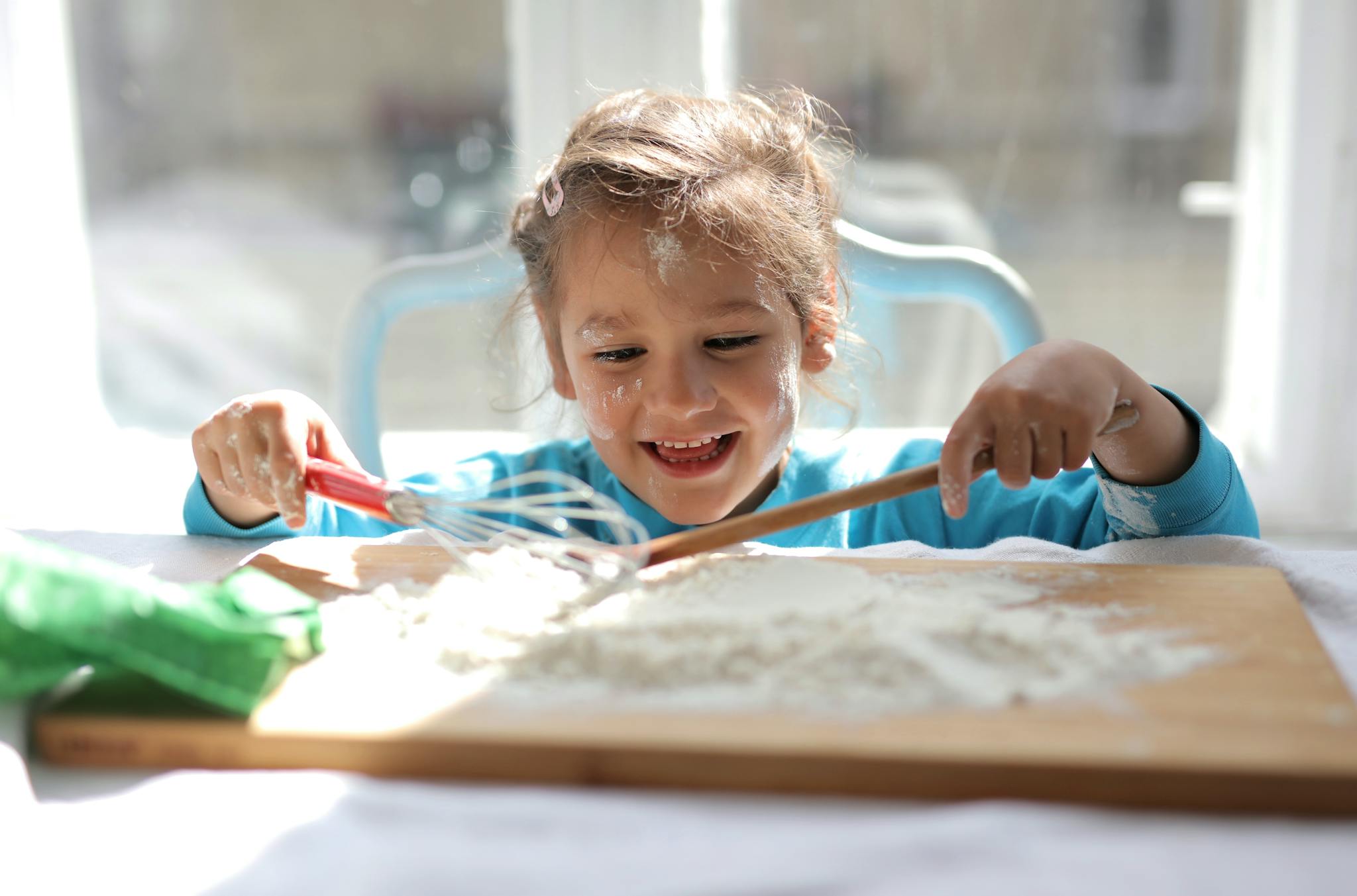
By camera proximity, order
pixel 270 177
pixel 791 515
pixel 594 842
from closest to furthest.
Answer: pixel 594 842, pixel 791 515, pixel 270 177

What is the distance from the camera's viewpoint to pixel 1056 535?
86cm

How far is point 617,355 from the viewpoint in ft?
2.70

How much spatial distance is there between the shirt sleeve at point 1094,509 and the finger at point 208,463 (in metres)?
0.53

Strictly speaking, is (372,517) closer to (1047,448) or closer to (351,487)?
(351,487)

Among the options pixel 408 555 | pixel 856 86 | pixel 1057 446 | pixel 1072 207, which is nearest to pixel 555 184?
pixel 408 555

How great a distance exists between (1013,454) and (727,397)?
0.25 meters

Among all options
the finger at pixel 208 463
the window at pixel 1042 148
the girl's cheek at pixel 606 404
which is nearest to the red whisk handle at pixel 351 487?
the finger at pixel 208 463

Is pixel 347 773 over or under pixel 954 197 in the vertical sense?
under

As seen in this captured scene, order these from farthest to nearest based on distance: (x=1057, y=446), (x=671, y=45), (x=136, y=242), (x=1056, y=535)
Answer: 1. (x=136, y=242)
2. (x=671, y=45)
3. (x=1056, y=535)
4. (x=1057, y=446)

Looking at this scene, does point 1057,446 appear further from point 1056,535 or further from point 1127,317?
point 1127,317

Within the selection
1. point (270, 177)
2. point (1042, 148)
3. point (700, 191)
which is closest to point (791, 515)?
point (700, 191)

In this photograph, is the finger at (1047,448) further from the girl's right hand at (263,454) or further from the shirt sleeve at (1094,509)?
the girl's right hand at (263,454)

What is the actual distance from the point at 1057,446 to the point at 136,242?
1480 mm

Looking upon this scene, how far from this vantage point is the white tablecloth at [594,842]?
367mm
